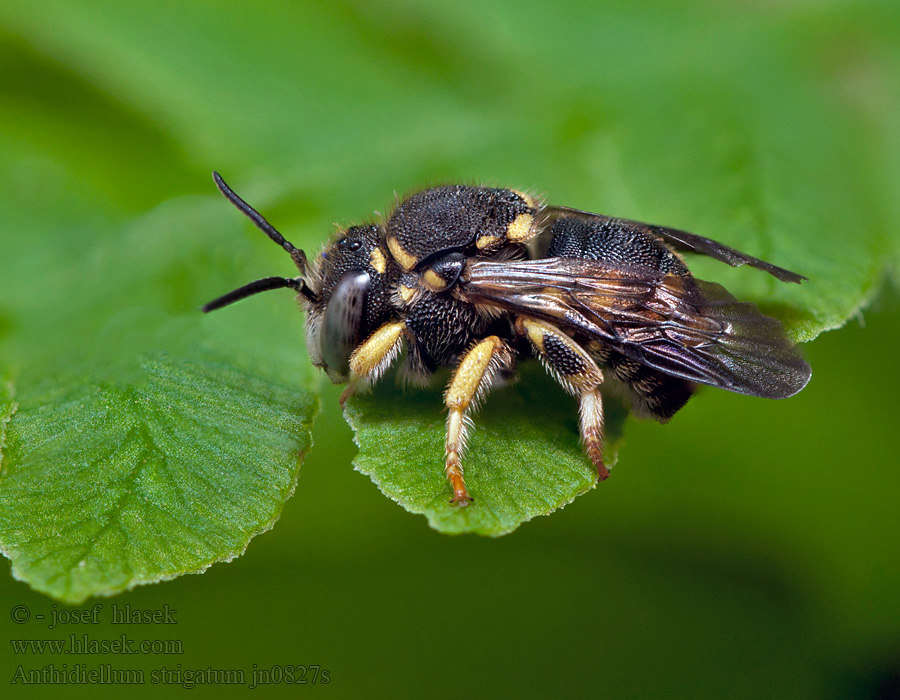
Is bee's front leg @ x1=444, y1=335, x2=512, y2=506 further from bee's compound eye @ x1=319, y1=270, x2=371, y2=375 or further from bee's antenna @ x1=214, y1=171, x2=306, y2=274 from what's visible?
bee's antenna @ x1=214, y1=171, x2=306, y2=274

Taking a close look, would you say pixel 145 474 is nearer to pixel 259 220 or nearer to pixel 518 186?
pixel 259 220

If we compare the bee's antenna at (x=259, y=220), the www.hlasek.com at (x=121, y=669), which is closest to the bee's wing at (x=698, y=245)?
the bee's antenna at (x=259, y=220)

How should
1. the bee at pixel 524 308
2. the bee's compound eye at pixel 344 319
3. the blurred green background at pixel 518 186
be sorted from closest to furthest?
the bee at pixel 524 308, the bee's compound eye at pixel 344 319, the blurred green background at pixel 518 186

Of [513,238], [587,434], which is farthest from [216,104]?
[587,434]

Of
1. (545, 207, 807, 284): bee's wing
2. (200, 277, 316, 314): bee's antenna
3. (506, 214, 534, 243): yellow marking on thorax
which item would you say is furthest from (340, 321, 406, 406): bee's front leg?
(545, 207, 807, 284): bee's wing

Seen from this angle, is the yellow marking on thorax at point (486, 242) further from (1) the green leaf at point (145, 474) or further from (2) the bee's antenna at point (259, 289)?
(1) the green leaf at point (145, 474)

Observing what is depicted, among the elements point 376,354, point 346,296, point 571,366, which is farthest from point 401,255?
point 571,366
